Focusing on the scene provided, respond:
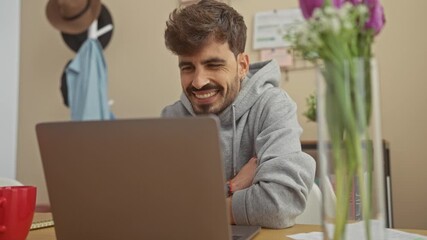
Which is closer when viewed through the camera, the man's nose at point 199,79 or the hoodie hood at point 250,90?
the man's nose at point 199,79

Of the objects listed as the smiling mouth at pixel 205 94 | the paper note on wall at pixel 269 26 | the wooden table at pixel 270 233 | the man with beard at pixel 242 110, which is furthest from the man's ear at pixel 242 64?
the paper note on wall at pixel 269 26

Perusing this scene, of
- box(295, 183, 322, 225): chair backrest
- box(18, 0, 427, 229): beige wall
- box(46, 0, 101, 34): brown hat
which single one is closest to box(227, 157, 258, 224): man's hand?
box(295, 183, 322, 225): chair backrest

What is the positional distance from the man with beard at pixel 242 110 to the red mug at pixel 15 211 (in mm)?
391

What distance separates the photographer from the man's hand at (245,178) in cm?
105

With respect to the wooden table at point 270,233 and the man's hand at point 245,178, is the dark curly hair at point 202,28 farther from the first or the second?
the wooden table at point 270,233

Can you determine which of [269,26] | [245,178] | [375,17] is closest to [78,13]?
[269,26]

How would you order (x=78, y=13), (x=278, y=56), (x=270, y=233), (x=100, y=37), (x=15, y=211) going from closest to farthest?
(x=15, y=211)
(x=270, y=233)
(x=278, y=56)
(x=78, y=13)
(x=100, y=37)

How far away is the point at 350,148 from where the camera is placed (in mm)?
432

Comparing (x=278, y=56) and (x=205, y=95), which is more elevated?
(x=278, y=56)

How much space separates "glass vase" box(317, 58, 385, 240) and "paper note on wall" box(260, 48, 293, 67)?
6.05 ft

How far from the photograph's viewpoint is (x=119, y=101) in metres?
2.61

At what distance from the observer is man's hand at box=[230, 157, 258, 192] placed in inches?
41.5

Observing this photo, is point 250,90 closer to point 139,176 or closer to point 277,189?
point 277,189

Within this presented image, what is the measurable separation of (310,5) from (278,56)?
187 cm
